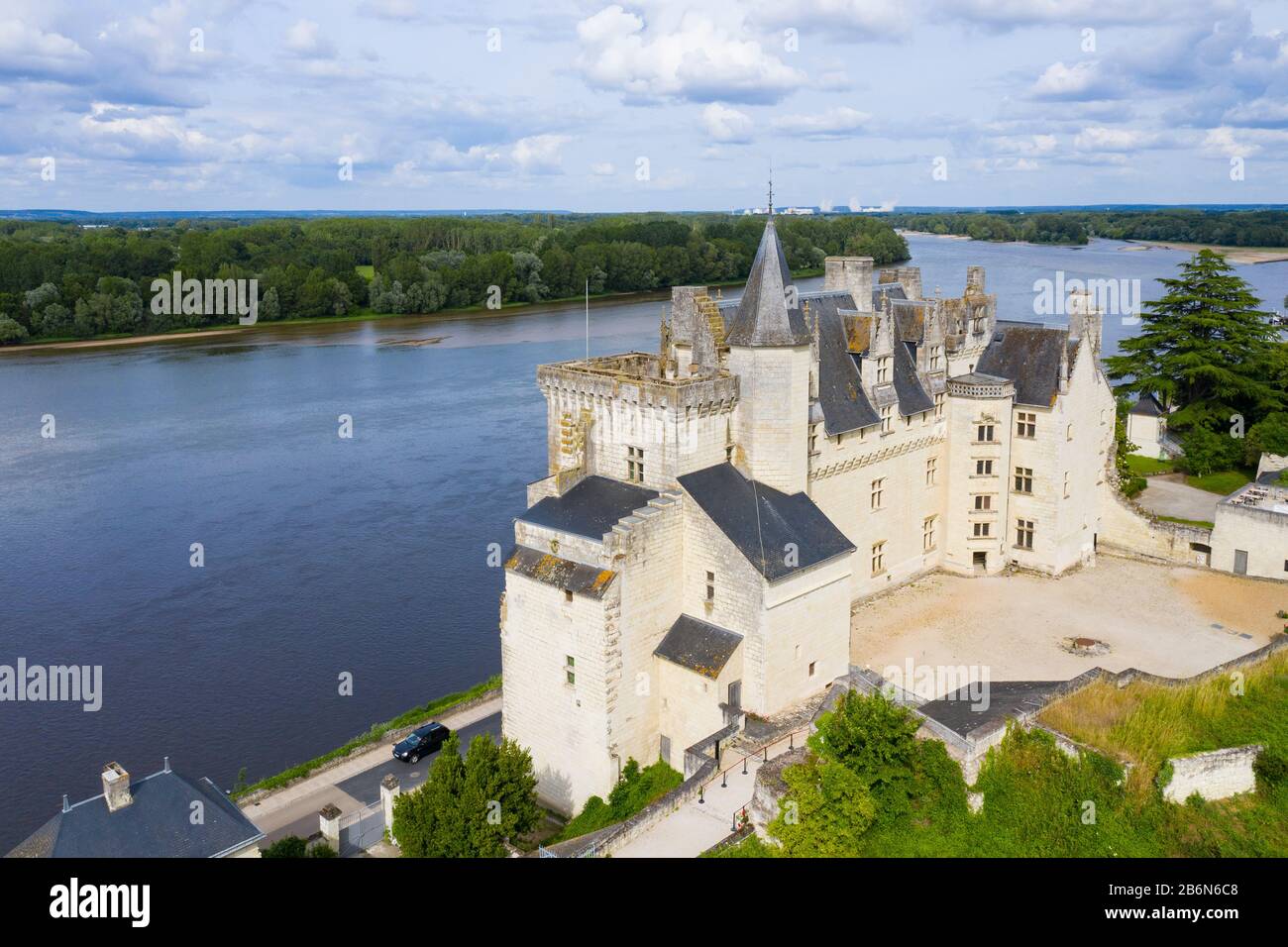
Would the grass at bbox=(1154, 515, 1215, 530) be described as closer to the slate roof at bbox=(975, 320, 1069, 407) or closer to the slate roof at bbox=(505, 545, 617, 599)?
the slate roof at bbox=(975, 320, 1069, 407)

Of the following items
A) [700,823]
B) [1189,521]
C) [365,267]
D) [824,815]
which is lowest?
[700,823]

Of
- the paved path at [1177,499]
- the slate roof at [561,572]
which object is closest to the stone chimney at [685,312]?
the slate roof at [561,572]

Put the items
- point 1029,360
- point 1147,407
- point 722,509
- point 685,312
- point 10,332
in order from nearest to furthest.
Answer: point 722,509, point 685,312, point 1029,360, point 1147,407, point 10,332

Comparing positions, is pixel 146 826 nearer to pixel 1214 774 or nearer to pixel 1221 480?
pixel 1214 774

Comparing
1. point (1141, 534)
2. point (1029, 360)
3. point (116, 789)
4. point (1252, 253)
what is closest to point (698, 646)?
point (116, 789)

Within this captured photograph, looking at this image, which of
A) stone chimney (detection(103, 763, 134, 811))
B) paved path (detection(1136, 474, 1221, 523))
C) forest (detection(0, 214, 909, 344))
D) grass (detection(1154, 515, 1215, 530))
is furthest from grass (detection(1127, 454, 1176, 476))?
forest (detection(0, 214, 909, 344))

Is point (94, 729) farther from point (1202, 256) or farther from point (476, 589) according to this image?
point (1202, 256)
